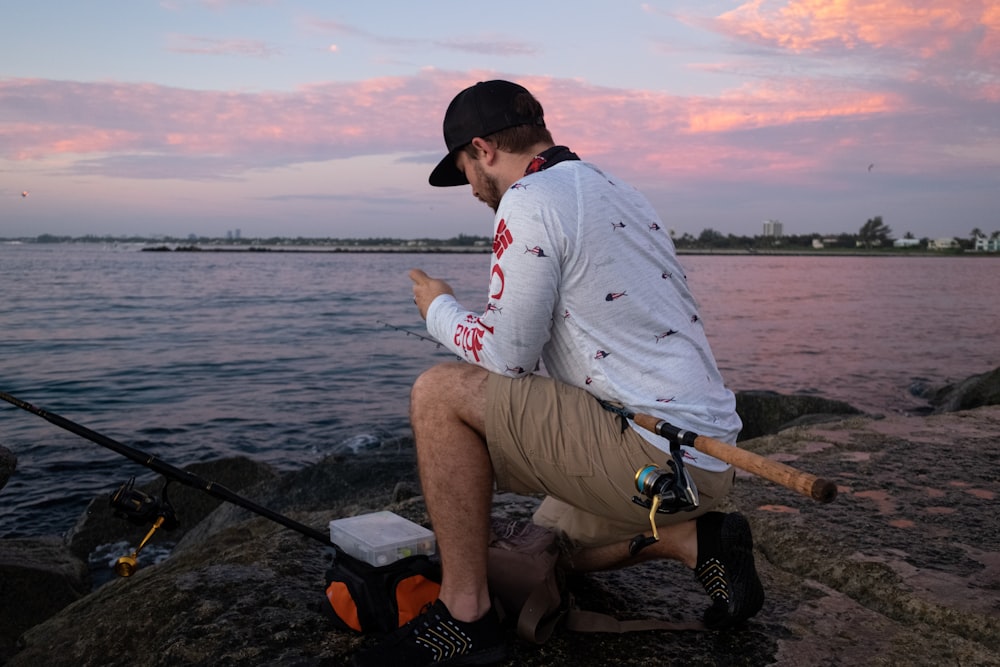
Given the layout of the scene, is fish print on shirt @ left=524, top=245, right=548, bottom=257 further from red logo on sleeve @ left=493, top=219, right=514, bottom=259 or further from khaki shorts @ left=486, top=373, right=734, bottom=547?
khaki shorts @ left=486, top=373, right=734, bottom=547

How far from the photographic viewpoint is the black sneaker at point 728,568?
2.73 m

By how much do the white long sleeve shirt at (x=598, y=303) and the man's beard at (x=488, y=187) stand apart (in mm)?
366

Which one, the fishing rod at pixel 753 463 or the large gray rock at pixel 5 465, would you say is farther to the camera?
the large gray rock at pixel 5 465

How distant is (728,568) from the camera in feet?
8.96

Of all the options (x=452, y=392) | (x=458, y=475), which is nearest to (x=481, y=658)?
(x=458, y=475)

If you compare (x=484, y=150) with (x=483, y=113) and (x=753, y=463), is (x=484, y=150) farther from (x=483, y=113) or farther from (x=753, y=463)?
(x=753, y=463)

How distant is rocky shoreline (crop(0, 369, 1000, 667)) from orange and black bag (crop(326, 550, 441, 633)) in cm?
9

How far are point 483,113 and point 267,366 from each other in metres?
15.7

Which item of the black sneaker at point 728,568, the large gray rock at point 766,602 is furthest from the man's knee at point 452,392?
the black sneaker at point 728,568

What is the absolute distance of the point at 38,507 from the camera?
7.98 m

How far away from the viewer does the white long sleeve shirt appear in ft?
8.17

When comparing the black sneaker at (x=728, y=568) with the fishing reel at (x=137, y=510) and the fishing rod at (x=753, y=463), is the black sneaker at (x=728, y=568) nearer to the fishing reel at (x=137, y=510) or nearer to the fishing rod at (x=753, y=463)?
the fishing rod at (x=753, y=463)

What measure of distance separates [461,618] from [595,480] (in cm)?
62

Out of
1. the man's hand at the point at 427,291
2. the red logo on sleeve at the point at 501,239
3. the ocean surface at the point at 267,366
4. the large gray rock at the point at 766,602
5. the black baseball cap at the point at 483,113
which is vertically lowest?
the ocean surface at the point at 267,366
